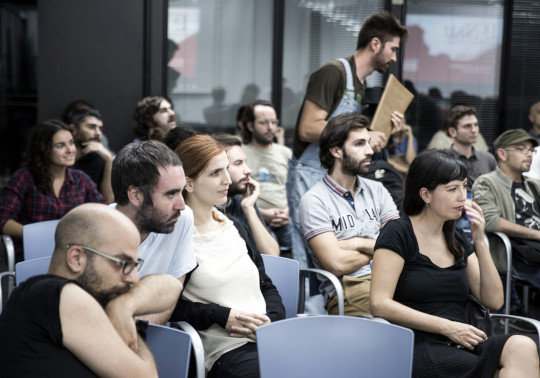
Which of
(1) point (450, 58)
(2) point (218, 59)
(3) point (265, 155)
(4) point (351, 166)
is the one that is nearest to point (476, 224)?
(4) point (351, 166)

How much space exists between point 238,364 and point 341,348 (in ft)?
1.66

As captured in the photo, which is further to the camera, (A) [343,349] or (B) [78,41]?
(B) [78,41]

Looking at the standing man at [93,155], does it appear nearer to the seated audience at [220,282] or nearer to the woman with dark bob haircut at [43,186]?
the woman with dark bob haircut at [43,186]

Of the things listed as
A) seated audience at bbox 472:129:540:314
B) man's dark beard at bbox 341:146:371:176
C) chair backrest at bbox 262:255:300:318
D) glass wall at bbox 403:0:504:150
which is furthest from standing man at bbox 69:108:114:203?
glass wall at bbox 403:0:504:150

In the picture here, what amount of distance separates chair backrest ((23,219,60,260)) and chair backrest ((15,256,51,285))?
2.17 ft

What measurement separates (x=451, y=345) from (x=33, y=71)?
8613mm

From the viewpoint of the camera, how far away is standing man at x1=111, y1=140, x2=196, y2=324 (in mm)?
2471

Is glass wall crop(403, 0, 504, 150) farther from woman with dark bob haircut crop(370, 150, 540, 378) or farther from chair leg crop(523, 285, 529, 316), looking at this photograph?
woman with dark bob haircut crop(370, 150, 540, 378)

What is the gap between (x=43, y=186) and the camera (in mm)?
4246

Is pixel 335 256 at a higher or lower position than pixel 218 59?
lower

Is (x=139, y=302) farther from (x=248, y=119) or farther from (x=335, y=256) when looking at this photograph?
(x=248, y=119)

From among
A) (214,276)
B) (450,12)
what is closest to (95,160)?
(214,276)

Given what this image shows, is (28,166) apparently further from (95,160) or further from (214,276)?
(214,276)

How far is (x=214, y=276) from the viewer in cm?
273
